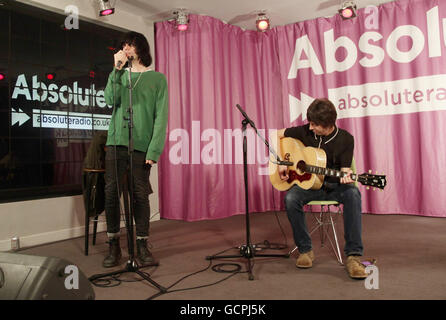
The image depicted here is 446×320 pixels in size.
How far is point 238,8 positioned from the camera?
13.1ft

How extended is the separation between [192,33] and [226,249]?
258 centimetres

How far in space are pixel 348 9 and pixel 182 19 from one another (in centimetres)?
178

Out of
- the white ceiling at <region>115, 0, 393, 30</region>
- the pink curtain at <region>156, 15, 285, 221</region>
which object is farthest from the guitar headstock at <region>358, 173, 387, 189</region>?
the white ceiling at <region>115, 0, 393, 30</region>

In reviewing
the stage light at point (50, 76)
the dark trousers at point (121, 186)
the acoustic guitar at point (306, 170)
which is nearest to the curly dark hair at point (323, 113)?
the acoustic guitar at point (306, 170)

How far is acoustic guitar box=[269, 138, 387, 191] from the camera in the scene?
6.61 feet

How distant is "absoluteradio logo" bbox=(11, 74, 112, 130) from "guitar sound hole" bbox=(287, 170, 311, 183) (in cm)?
218

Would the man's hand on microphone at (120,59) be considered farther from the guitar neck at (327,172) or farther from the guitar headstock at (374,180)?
the guitar headstock at (374,180)

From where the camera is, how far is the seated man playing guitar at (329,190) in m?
2.03

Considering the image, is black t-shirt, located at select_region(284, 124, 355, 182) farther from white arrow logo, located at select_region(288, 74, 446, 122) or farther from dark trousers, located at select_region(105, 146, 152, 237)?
white arrow logo, located at select_region(288, 74, 446, 122)

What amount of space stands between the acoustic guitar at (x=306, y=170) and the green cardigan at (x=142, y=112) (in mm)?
794

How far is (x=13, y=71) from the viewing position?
117 inches

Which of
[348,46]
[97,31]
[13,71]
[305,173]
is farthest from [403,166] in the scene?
[13,71]
